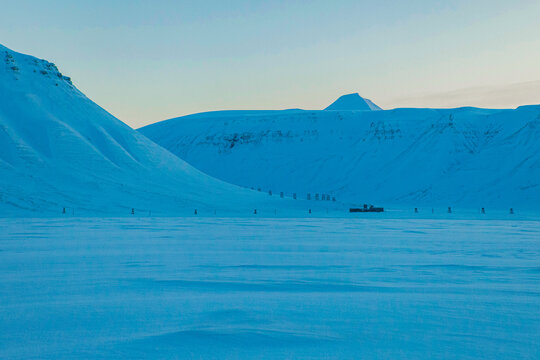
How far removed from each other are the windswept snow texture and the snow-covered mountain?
3930 centimetres

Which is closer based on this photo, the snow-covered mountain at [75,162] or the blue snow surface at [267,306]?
the blue snow surface at [267,306]

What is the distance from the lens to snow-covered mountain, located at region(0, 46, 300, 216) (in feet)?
191

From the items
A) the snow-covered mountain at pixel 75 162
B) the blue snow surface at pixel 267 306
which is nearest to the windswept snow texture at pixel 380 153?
the snow-covered mountain at pixel 75 162

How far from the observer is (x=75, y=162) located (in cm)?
6681

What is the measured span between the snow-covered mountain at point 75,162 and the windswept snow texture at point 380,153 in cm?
3930

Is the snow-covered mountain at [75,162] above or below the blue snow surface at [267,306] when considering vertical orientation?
above

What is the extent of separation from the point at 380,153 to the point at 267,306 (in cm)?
12007

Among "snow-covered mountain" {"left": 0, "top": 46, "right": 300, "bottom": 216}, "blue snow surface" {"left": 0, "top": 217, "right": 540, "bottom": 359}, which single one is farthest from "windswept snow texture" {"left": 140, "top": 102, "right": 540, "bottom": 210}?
"blue snow surface" {"left": 0, "top": 217, "right": 540, "bottom": 359}

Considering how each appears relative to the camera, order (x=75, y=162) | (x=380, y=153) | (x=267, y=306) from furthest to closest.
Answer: (x=380, y=153) → (x=75, y=162) → (x=267, y=306)

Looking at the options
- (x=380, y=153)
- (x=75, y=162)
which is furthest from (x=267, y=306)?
(x=380, y=153)

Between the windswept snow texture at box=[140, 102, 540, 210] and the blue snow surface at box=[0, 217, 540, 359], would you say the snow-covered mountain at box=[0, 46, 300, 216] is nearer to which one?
the windswept snow texture at box=[140, 102, 540, 210]

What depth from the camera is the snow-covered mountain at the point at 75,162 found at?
58344mm

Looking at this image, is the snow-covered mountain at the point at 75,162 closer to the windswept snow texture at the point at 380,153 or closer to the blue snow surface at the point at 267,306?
the windswept snow texture at the point at 380,153

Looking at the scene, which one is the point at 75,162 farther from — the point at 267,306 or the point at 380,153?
the point at 380,153
